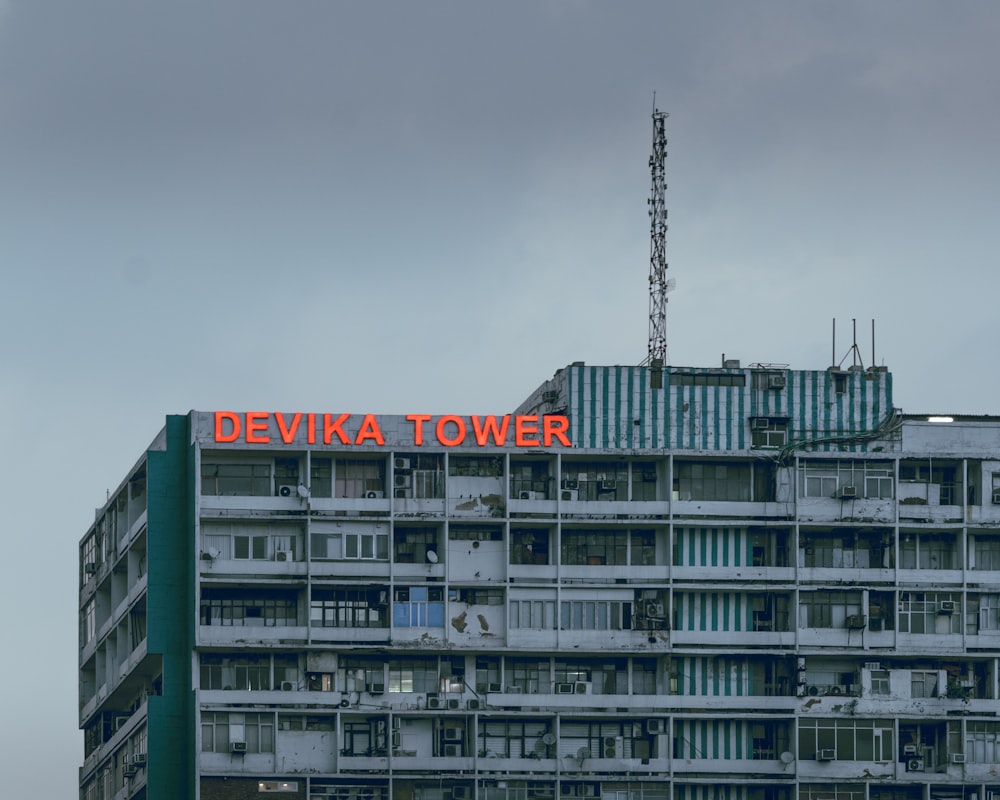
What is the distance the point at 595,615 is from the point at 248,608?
19.2 meters

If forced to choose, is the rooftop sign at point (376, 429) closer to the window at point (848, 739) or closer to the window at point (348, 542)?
the window at point (348, 542)

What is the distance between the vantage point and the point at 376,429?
162 m

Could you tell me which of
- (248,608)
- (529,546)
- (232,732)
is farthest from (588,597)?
(232,732)

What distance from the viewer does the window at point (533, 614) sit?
162 metres

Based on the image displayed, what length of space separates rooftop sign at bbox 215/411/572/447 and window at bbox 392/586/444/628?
815 cm

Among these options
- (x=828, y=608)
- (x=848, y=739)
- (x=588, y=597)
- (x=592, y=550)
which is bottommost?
(x=848, y=739)

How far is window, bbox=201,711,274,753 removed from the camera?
521 ft

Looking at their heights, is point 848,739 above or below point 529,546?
below

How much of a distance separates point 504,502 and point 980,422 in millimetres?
27508

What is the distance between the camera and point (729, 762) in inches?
6388

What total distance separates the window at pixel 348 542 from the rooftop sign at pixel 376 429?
4.69 metres

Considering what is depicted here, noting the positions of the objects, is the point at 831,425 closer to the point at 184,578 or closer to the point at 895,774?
the point at 895,774

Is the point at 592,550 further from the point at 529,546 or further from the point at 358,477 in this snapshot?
the point at 358,477

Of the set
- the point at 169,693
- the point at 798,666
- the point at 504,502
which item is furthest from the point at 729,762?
the point at 169,693
